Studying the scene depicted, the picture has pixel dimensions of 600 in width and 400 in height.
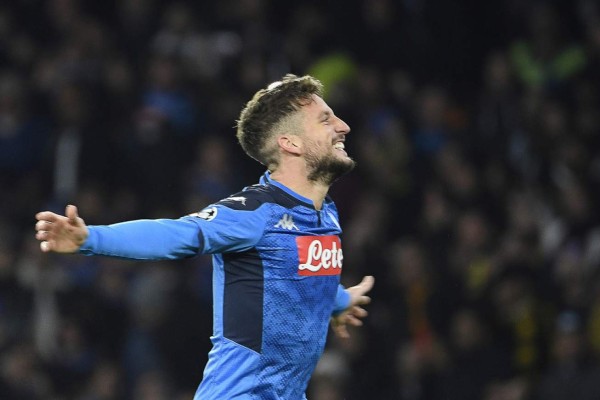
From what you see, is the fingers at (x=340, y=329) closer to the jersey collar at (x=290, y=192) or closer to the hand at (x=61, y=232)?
the jersey collar at (x=290, y=192)

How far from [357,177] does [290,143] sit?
4712 mm

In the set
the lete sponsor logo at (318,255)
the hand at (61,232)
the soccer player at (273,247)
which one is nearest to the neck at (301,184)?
the soccer player at (273,247)

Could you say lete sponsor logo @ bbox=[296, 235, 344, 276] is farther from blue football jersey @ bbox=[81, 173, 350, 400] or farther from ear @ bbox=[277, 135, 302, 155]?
ear @ bbox=[277, 135, 302, 155]

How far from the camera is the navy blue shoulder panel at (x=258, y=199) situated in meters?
4.32

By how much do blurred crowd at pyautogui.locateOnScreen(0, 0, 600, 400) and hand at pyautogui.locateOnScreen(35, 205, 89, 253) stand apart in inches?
170

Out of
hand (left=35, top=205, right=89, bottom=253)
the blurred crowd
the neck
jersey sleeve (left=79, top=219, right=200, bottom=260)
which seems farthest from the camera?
the blurred crowd

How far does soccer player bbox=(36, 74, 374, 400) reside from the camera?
4207 mm

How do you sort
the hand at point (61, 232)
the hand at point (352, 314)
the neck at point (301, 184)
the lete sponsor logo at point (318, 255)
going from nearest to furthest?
the hand at point (61, 232)
the lete sponsor logo at point (318, 255)
the neck at point (301, 184)
the hand at point (352, 314)

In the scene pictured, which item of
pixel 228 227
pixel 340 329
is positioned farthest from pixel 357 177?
pixel 228 227

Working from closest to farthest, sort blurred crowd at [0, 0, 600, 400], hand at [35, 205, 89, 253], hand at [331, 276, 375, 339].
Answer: hand at [35, 205, 89, 253] → hand at [331, 276, 375, 339] → blurred crowd at [0, 0, 600, 400]

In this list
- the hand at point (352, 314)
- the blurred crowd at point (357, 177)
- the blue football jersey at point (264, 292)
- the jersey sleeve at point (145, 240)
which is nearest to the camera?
the jersey sleeve at point (145, 240)

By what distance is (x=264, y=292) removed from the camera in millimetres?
4352

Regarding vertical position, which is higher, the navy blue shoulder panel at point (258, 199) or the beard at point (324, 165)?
the beard at point (324, 165)

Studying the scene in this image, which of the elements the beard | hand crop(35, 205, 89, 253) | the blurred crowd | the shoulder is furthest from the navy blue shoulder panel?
the blurred crowd
